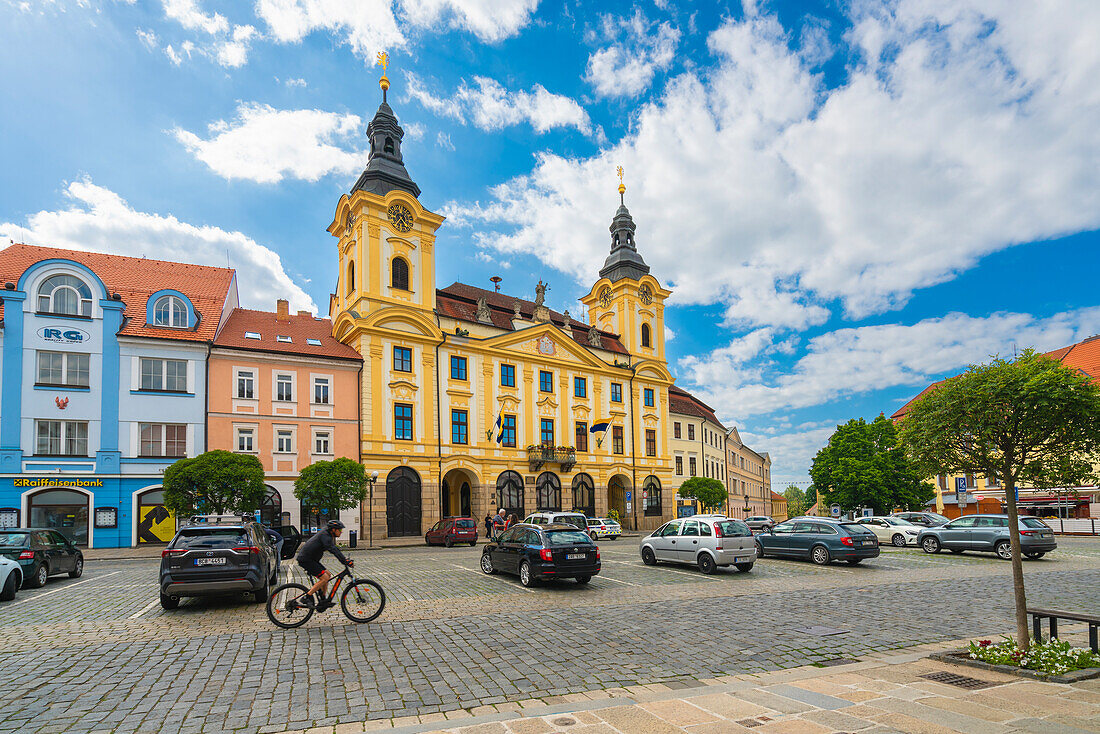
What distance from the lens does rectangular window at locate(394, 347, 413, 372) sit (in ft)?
139

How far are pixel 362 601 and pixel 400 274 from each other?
114 ft

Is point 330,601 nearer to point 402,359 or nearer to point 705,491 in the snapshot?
point 402,359

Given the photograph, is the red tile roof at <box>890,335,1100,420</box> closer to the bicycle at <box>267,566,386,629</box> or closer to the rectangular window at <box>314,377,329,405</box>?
the rectangular window at <box>314,377,329,405</box>

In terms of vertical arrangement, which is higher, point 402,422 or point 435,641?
point 402,422

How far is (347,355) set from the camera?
4025cm

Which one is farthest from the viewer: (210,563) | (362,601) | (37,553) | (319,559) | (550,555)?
(37,553)

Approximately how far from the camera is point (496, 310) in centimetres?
5119

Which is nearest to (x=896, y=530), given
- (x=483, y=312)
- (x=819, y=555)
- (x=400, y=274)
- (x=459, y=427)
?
(x=819, y=555)

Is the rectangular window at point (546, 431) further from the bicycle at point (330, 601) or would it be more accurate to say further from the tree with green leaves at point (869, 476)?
the bicycle at point (330, 601)

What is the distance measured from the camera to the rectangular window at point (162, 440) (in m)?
33.6

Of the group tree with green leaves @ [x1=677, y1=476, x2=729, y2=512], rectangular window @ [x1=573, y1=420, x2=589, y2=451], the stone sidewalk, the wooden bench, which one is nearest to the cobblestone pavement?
the stone sidewalk

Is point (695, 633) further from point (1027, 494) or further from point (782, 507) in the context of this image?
point (782, 507)

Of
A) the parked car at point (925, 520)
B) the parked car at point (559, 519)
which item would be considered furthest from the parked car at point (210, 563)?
the parked car at point (925, 520)

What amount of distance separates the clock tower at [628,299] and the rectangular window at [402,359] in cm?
2180
